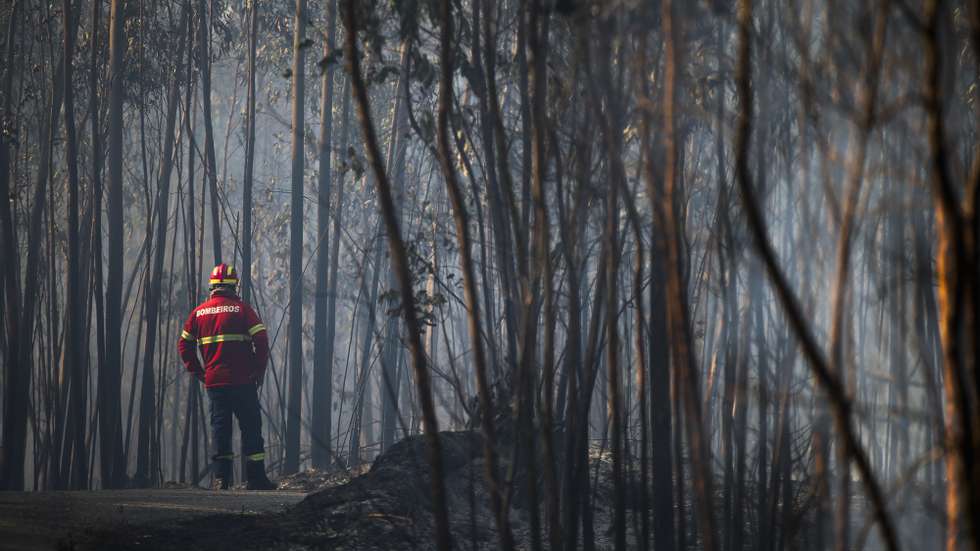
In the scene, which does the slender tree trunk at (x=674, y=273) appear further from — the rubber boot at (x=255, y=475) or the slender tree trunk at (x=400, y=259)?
the rubber boot at (x=255, y=475)

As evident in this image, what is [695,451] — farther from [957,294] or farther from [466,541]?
[466,541]

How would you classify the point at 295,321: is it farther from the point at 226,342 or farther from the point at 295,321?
the point at 226,342

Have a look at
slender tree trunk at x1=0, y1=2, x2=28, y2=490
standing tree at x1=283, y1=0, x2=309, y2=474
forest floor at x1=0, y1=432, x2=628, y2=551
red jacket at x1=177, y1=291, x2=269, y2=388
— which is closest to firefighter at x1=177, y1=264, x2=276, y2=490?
red jacket at x1=177, y1=291, x2=269, y2=388

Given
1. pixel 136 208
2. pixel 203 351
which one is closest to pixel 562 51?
pixel 203 351

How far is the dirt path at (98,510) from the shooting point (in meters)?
4.54

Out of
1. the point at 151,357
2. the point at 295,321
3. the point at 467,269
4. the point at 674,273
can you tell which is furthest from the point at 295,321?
the point at 674,273

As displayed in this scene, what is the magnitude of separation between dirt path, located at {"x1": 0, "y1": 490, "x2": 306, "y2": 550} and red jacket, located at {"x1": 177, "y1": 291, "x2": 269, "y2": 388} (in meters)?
0.97

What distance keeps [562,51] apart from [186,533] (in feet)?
9.77

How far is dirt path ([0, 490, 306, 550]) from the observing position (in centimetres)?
454

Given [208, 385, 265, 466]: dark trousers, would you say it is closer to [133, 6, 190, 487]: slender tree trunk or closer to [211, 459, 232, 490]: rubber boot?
[211, 459, 232, 490]: rubber boot

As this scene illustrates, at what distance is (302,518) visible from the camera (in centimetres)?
542

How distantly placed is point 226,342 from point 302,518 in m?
2.68

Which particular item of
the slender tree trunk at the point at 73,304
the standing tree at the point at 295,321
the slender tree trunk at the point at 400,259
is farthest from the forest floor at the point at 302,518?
the standing tree at the point at 295,321

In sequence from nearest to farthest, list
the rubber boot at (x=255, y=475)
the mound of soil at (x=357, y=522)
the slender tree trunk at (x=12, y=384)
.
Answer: the mound of soil at (x=357, y=522) < the rubber boot at (x=255, y=475) < the slender tree trunk at (x=12, y=384)
